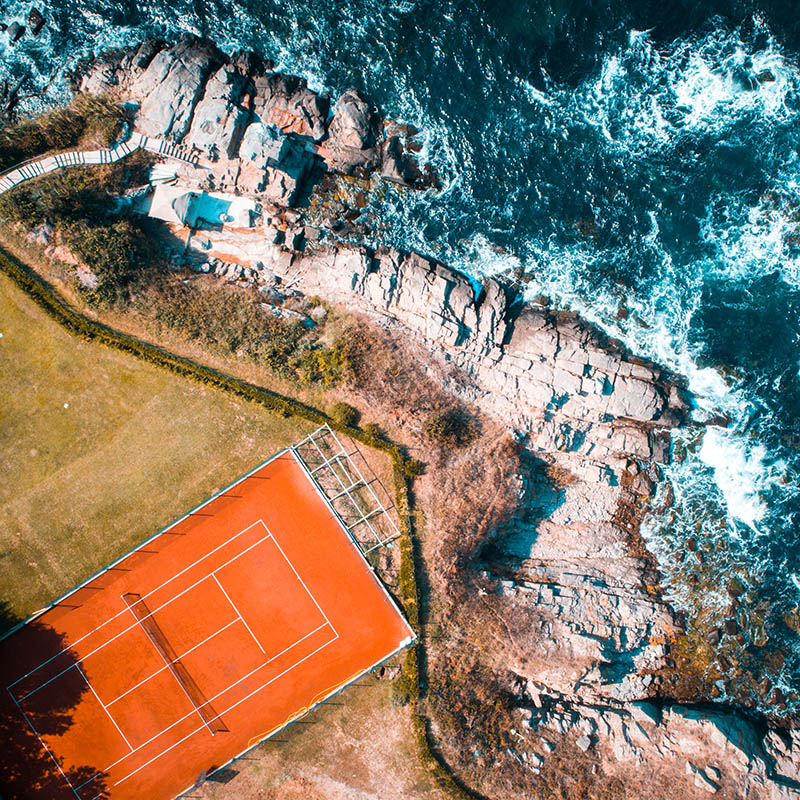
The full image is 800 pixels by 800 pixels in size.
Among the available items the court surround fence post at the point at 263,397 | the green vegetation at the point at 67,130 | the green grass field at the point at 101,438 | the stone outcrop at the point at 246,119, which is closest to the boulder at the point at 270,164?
the stone outcrop at the point at 246,119

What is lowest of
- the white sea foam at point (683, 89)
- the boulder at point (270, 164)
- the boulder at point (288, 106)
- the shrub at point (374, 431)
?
the shrub at point (374, 431)

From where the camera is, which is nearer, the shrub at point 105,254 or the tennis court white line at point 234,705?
the tennis court white line at point 234,705

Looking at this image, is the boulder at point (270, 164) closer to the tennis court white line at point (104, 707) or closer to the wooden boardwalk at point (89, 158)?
the wooden boardwalk at point (89, 158)

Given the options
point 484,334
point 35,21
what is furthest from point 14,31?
point 484,334

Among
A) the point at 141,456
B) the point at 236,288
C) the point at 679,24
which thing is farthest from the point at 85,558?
the point at 679,24

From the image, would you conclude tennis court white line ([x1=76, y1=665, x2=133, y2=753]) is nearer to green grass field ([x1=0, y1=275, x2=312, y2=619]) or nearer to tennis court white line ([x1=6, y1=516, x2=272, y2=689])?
tennis court white line ([x1=6, y1=516, x2=272, y2=689])
